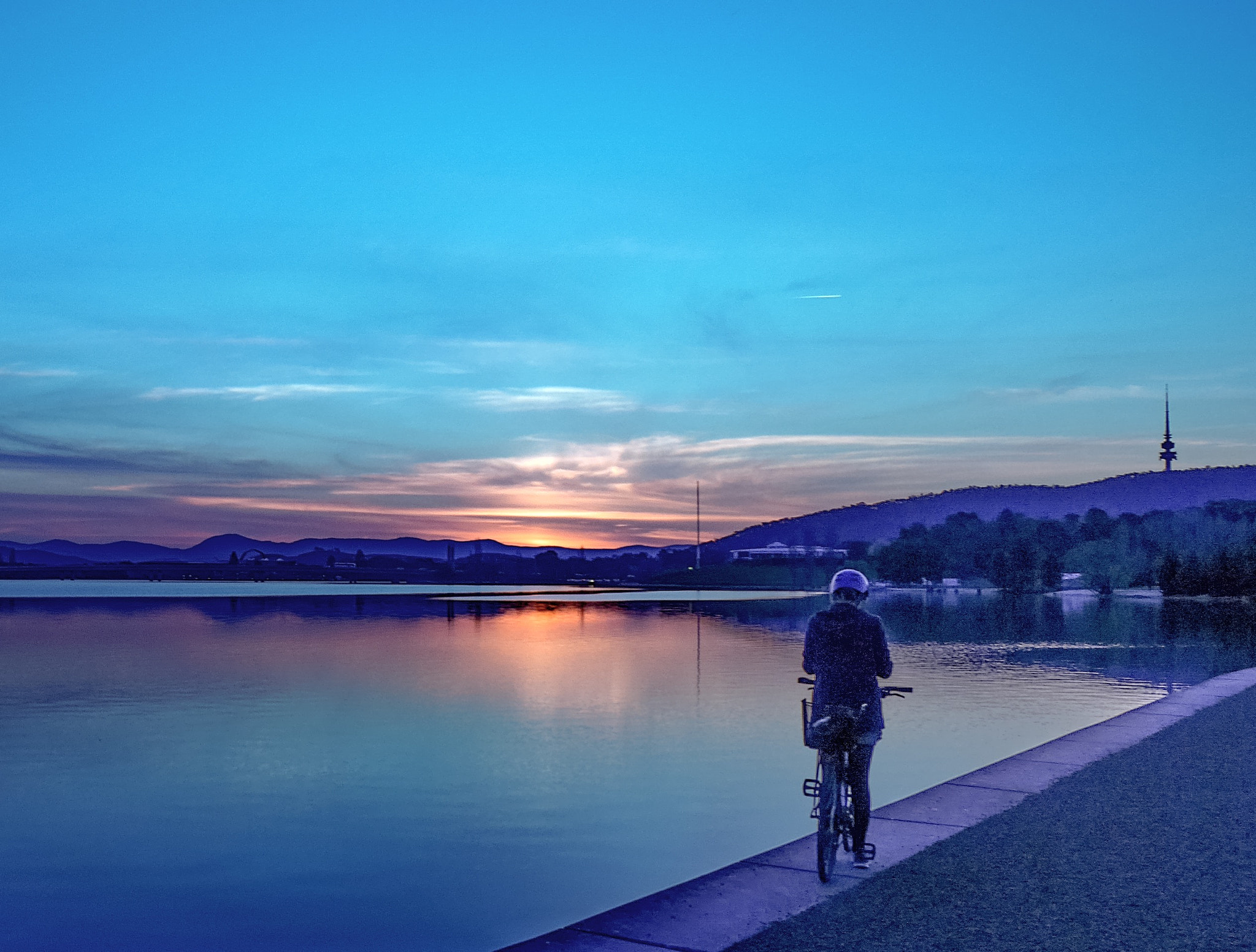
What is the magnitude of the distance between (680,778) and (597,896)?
5682 mm

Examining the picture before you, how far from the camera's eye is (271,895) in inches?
446

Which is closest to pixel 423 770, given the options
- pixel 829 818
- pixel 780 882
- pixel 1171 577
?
pixel 780 882

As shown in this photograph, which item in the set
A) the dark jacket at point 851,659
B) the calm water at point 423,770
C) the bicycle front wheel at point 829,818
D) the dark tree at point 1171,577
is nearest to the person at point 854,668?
the dark jacket at point 851,659

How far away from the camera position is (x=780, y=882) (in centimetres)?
831

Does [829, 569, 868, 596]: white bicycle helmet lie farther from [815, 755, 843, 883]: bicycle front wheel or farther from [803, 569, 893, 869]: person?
[815, 755, 843, 883]: bicycle front wheel

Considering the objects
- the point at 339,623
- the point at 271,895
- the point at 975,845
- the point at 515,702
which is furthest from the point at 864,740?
the point at 339,623

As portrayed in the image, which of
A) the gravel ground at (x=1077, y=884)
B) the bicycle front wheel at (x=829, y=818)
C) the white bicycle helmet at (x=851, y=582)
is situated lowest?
the gravel ground at (x=1077, y=884)

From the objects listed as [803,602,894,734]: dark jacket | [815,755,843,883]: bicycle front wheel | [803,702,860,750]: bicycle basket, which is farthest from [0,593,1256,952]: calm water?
[803,602,894,734]: dark jacket

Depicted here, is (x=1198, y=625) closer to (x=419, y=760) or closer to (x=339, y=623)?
(x=339, y=623)

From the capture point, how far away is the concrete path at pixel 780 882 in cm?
718

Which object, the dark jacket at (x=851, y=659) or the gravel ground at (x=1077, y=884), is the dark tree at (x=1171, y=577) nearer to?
the gravel ground at (x=1077, y=884)

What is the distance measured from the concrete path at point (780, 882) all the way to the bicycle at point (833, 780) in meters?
0.23

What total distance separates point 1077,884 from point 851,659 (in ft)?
7.25

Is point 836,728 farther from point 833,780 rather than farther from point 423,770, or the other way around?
point 423,770
